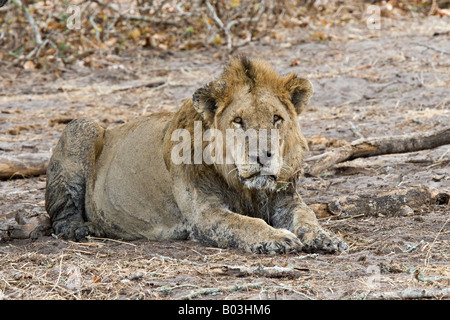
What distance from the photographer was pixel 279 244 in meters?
5.16

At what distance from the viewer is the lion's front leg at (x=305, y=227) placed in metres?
5.22

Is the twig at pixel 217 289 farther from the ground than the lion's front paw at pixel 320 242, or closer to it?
farther from the ground

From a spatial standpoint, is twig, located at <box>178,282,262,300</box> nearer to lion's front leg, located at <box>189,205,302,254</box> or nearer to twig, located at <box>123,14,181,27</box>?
lion's front leg, located at <box>189,205,302,254</box>

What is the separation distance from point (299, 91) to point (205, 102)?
31.9 inches

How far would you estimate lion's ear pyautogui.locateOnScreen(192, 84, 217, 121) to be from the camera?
5.60 m

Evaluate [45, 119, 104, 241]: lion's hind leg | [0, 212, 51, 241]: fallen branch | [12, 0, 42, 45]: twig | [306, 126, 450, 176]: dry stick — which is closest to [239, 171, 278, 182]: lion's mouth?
[45, 119, 104, 241]: lion's hind leg

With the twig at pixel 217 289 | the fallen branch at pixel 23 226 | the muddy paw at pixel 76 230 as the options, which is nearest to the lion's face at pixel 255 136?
the twig at pixel 217 289

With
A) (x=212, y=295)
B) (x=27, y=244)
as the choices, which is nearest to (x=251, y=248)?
(x=212, y=295)

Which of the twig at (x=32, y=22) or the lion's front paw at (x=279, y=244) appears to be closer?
the lion's front paw at (x=279, y=244)

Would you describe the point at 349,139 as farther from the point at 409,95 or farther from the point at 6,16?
the point at 6,16

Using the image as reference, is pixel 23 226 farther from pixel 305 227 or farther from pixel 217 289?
pixel 217 289

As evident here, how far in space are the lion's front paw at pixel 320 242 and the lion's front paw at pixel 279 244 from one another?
0.31ft

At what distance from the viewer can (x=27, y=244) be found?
6.14 m

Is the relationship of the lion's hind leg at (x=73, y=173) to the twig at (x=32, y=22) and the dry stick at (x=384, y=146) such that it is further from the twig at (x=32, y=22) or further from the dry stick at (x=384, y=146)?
the twig at (x=32, y=22)
